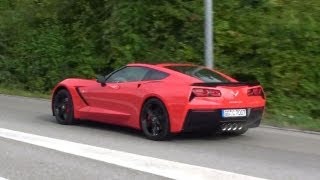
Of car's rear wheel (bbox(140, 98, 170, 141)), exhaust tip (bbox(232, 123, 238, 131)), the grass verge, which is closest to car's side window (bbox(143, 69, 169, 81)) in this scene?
car's rear wheel (bbox(140, 98, 170, 141))

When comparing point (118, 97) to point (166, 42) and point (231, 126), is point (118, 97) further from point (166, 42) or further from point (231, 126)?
point (166, 42)

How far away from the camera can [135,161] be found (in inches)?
333

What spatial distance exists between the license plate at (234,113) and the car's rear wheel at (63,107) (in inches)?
140

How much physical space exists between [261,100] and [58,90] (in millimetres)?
4306

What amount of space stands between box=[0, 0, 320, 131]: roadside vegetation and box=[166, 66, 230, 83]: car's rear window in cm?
256

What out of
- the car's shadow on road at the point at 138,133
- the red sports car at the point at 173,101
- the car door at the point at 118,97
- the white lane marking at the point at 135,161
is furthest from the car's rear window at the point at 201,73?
the white lane marking at the point at 135,161

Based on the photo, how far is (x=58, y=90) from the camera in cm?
1275

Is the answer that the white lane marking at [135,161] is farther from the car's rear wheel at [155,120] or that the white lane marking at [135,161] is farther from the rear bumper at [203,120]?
the rear bumper at [203,120]

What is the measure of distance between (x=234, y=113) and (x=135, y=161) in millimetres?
2367

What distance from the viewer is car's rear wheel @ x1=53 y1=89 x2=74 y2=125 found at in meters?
12.4

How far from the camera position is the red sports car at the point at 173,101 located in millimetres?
9953

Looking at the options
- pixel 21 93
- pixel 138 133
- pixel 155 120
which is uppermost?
pixel 155 120

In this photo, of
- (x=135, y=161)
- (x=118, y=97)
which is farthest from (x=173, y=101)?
(x=135, y=161)

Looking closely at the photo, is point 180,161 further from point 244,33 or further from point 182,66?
point 244,33
